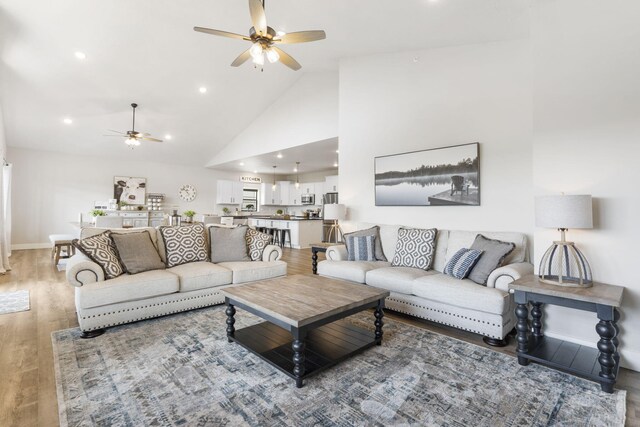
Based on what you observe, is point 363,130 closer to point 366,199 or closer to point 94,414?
point 366,199

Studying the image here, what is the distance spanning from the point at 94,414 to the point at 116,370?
0.51 meters

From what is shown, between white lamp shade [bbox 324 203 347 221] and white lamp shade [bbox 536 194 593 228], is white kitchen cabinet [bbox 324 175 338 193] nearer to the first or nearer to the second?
white lamp shade [bbox 324 203 347 221]

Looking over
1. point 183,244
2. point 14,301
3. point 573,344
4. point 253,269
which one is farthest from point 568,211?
point 14,301

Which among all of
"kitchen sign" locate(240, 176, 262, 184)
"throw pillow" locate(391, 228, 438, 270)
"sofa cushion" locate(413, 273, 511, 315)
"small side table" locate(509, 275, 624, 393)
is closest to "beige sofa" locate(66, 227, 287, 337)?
"throw pillow" locate(391, 228, 438, 270)

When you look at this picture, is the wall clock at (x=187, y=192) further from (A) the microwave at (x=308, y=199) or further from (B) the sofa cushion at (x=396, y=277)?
(B) the sofa cushion at (x=396, y=277)

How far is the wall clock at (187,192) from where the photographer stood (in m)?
10.3

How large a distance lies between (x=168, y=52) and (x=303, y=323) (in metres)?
5.27

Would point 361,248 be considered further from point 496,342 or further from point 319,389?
point 319,389

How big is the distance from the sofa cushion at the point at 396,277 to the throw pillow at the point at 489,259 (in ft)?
1.74

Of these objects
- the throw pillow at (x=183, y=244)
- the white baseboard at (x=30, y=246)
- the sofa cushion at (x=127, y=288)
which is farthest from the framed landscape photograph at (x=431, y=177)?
the white baseboard at (x=30, y=246)

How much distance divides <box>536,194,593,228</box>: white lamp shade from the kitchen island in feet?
21.4

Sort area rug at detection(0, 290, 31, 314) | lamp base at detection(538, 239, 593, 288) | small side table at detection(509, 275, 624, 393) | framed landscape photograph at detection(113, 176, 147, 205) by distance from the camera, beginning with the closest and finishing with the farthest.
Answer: small side table at detection(509, 275, 624, 393)
lamp base at detection(538, 239, 593, 288)
area rug at detection(0, 290, 31, 314)
framed landscape photograph at detection(113, 176, 147, 205)

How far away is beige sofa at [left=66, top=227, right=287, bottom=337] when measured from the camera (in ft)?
9.24

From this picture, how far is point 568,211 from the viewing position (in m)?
2.29
